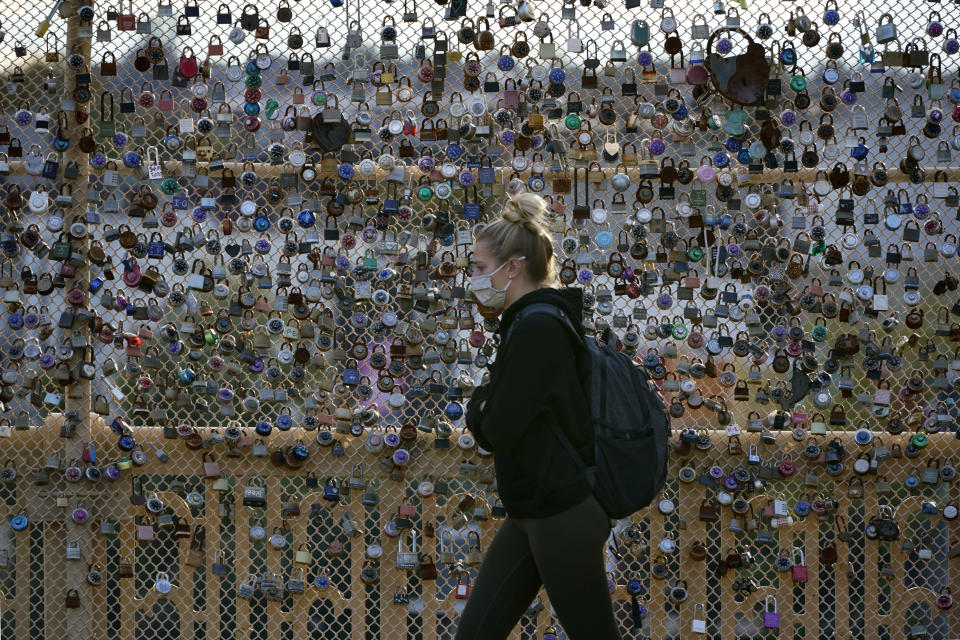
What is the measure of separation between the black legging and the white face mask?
0.66 m

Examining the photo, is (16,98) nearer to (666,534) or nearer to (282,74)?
(282,74)

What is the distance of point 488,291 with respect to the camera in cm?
331

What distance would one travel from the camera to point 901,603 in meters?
5.48

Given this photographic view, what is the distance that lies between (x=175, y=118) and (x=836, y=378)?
11.9ft

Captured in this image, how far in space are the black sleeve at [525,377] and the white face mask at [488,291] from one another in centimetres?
28

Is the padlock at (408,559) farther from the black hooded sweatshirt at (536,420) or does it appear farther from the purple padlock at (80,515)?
the black hooded sweatshirt at (536,420)

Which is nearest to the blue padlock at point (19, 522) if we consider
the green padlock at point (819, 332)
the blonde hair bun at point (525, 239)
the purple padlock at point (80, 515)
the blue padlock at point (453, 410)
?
the purple padlock at point (80, 515)

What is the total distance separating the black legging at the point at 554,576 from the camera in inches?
118

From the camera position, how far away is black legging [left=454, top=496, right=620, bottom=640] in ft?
9.86

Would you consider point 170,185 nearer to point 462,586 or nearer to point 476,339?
point 476,339

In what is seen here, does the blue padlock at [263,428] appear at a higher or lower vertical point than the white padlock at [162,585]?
higher

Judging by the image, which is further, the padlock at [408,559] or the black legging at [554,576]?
the padlock at [408,559]

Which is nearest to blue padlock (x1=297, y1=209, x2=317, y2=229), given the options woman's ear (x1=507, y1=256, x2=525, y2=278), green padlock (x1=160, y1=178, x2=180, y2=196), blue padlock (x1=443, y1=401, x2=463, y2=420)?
green padlock (x1=160, y1=178, x2=180, y2=196)

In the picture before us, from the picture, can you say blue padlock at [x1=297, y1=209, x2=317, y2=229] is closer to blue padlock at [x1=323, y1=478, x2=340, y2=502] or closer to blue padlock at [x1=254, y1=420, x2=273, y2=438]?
blue padlock at [x1=254, y1=420, x2=273, y2=438]
